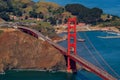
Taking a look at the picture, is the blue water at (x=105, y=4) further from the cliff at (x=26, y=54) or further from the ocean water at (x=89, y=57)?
the cliff at (x=26, y=54)

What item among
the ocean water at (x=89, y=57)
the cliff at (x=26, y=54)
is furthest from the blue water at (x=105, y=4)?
the cliff at (x=26, y=54)

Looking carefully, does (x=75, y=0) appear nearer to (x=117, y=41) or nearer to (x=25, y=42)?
(x=117, y=41)

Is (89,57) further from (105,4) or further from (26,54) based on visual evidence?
(105,4)

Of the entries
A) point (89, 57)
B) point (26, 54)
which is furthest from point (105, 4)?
point (26, 54)

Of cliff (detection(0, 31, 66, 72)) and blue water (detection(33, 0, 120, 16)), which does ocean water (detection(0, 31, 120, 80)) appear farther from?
blue water (detection(33, 0, 120, 16))

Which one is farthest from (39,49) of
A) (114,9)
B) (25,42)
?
(114,9)
